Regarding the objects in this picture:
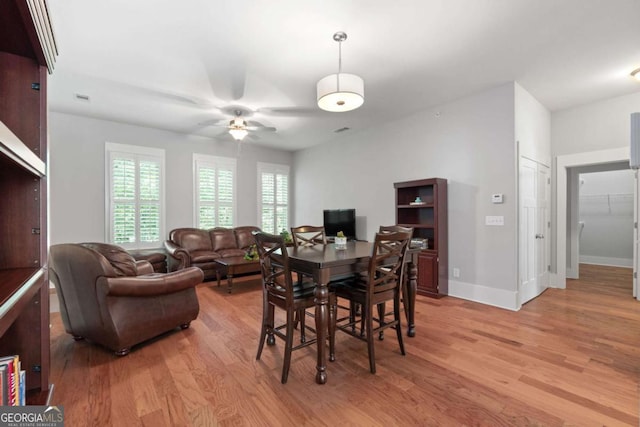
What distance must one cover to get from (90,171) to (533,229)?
23.4 feet

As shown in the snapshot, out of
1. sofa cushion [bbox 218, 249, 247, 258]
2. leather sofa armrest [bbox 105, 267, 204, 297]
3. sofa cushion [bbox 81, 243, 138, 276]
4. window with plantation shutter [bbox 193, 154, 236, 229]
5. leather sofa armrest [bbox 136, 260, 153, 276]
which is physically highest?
window with plantation shutter [bbox 193, 154, 236, 229]

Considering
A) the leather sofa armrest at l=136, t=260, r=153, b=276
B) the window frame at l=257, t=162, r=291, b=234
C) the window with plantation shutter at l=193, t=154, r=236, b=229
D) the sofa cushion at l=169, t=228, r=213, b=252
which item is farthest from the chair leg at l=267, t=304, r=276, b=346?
the window frame at l=257, t=162, r=291, b=234

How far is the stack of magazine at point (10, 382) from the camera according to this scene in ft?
3.00

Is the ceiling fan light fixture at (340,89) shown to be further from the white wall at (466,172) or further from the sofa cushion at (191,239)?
the sofa cushion at (191,239)

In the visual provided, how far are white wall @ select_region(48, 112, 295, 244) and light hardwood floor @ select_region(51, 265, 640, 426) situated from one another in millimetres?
2400

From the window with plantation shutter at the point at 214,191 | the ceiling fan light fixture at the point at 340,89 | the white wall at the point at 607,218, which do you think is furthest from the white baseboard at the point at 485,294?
the white wall at the point at 607,218

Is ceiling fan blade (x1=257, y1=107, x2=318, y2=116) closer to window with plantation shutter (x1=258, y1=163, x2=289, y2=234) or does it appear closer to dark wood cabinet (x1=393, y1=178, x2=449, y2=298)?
dark wood cabinet (x1=393, y1=178, x2=449, y2=298)

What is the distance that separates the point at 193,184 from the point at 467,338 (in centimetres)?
549

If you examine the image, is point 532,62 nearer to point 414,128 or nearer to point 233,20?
point 414,128

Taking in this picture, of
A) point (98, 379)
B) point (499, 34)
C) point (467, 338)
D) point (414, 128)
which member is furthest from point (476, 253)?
point (98, 379)

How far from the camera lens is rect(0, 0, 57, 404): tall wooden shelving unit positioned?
4.08 feet

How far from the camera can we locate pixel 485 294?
3854mm

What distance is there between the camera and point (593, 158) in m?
4.23

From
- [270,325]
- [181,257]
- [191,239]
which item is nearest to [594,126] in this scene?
[270,325]
